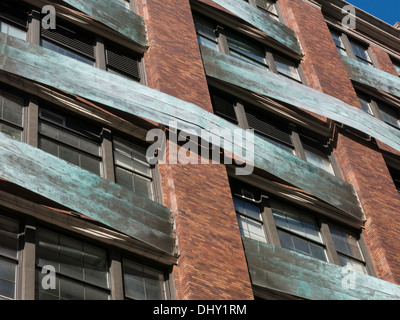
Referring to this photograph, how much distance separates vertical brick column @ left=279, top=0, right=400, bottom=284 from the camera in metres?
17.7

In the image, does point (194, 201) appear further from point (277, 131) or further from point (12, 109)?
point (277, 131)

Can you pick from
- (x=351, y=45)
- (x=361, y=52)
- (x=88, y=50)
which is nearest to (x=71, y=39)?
(x=88, y=50)

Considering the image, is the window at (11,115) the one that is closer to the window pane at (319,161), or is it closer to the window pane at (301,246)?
the window pane at (301,246)

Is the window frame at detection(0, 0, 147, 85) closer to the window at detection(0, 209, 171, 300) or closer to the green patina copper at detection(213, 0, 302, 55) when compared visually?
the green patina copper at detection(213, 0, 302, 55)

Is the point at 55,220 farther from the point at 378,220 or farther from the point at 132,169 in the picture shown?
the point at 378,220

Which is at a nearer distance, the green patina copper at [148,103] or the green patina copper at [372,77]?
the green patina copper at [148,103]

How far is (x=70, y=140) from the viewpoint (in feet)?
51.6

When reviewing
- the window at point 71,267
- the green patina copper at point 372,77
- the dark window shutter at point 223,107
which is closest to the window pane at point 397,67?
the green patina copper at point 372,77

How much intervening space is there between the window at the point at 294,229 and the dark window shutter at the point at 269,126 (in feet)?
8.49

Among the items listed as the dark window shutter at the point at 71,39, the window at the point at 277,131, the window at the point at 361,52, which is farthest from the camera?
the window at the point at 361,52

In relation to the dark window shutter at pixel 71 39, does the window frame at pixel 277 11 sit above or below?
above

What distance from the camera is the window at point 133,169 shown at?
51.6 ft

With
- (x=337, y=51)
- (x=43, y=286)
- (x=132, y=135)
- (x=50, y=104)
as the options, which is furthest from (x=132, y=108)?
(x=337, y=51)

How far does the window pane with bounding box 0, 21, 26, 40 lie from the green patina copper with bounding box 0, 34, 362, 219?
4.36ft
